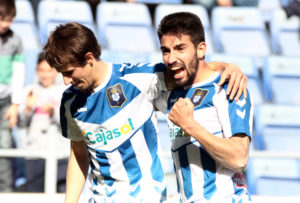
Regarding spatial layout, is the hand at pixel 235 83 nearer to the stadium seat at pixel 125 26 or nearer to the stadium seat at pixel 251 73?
the stadium seat at pixel 251 73

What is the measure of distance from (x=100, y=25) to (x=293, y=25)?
8.33 ft

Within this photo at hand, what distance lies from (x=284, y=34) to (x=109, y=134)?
490cm

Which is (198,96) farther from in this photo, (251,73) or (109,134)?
(251,73)

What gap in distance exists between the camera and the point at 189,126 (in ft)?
7.84

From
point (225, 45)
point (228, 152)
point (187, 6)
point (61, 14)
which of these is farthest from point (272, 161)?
point (228, 152)

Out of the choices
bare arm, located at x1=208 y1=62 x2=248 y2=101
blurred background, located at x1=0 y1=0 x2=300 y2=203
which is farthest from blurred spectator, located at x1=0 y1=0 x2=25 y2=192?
bare arm, located at x1=208 y1=62 x2=248 y2=101

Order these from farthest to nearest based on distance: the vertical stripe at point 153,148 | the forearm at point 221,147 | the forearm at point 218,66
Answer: the vertical stripe at point 153,148
the forearm at point 218,66
the forearm at point 221,147

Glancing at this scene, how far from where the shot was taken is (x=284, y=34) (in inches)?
284

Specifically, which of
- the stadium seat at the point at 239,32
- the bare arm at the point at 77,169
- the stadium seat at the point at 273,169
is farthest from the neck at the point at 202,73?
the stadium seat at the point at 239,32

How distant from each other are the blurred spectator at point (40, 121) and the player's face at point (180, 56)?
2.32 meters

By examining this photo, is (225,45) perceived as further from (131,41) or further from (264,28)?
(131,41)

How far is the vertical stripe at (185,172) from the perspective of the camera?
264 cm

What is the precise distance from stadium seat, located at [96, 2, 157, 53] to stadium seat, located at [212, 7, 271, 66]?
0.84 metres

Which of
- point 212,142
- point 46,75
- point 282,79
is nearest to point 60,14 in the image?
point 46,75
